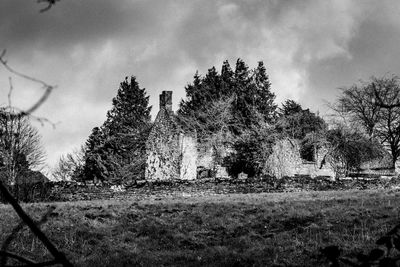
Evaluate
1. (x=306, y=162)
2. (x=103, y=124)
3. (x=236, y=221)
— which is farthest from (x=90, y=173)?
(x=236, y=221)

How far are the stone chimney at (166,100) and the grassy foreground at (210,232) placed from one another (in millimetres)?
27795

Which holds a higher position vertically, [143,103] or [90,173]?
[143,103]

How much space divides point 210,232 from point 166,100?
3197 cm

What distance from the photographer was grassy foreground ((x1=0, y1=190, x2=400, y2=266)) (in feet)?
24.2

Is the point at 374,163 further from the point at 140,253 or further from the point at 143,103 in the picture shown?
the point at 140,253

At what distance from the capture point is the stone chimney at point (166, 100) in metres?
40.5

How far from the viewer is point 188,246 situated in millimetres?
8695

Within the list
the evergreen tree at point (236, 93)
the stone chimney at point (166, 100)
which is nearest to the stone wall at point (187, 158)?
the stone chimney at point (166, 100)

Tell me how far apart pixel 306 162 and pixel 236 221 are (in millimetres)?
30622

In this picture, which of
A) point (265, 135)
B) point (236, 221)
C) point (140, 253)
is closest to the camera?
point (140, 253)

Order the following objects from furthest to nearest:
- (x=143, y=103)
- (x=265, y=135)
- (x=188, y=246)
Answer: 1. (x=143, y=103)
2. (x=265, y=135)
3. (x=188, y=246)

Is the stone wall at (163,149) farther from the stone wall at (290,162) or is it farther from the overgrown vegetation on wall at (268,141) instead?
the stone wall at (290,162)

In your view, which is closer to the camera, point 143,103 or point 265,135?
point 265,135

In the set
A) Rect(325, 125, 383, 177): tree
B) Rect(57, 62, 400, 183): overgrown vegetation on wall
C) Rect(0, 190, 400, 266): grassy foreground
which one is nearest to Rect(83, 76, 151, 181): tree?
Rect(57, 62, 400, 183): overgrown vegetation on wall
